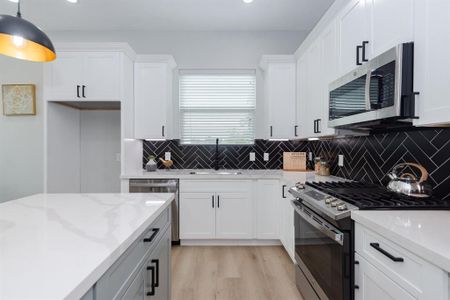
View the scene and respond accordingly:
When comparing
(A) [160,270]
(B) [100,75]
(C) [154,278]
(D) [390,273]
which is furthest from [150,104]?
(D) [390,273]

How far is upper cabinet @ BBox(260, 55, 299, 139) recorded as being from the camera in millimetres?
3373

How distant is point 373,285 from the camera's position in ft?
3.86

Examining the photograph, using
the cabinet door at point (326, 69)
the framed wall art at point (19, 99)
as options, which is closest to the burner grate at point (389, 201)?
the cabinet door at point (326, 69)

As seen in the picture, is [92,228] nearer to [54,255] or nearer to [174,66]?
[54,255]

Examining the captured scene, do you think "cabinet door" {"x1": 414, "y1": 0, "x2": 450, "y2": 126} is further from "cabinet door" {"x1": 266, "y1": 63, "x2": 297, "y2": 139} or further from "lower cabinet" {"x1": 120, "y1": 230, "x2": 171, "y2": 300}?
"cabinet door" {"x1": 266, "y1": 63, "x2": 297, "y2": 139}

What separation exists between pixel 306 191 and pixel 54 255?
169 cm

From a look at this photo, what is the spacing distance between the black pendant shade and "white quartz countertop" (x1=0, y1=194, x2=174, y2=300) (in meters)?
0.95

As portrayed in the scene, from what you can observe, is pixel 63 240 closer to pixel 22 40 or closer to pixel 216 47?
pixel 22 40

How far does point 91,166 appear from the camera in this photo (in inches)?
147

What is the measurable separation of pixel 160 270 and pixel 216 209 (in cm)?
171

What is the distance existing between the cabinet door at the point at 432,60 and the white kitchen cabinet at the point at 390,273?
63cm

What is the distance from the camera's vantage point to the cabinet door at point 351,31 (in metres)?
1.83

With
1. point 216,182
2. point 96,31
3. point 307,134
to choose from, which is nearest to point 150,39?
point 96,31

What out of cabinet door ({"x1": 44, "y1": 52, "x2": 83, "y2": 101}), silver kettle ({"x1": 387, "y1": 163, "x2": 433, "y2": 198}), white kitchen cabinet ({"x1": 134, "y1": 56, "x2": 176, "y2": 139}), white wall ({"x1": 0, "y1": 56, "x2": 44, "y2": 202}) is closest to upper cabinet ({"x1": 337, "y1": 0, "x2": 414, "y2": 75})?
silver kettle ({"x1": 387, "y1": 163, "x2": 433, "y2": 198})
